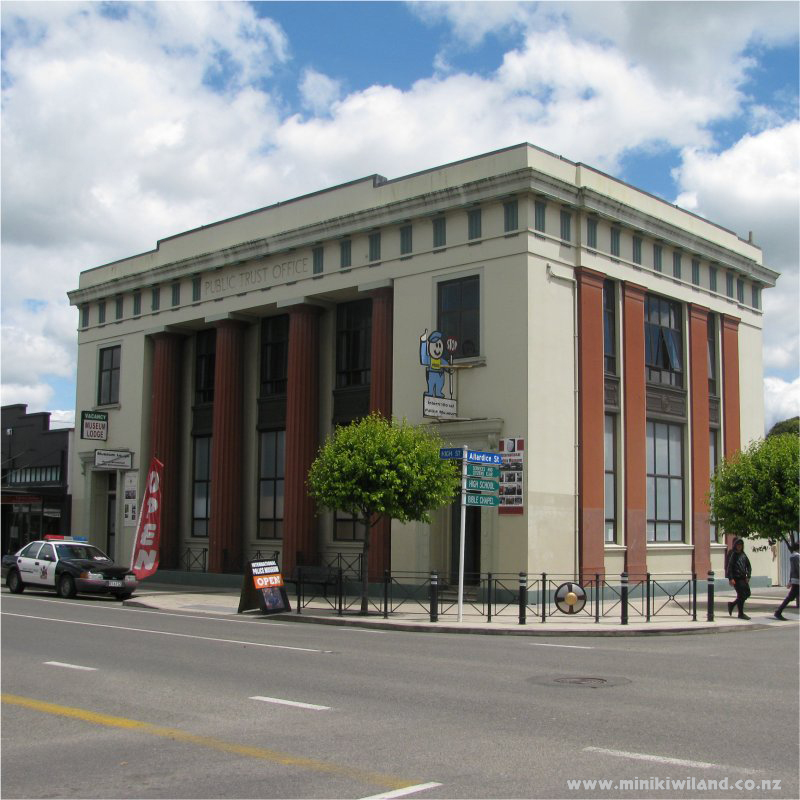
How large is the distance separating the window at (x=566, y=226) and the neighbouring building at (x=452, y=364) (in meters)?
0.08

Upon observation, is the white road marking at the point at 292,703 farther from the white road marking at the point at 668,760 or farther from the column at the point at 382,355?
the column at the point at 382,355

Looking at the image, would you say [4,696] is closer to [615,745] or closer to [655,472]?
[615,745]

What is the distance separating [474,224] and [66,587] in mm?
14627

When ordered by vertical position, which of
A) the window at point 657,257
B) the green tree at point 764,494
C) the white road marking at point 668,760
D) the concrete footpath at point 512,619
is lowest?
the concrete footpath at point 512,619

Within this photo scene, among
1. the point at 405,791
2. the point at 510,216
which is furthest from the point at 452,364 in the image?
the point at 405,791

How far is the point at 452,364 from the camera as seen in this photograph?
84.3 ft

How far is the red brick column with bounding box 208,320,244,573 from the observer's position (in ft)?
106

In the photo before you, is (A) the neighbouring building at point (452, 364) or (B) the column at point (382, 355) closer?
(A) the neighbouring building at point (452, 364)

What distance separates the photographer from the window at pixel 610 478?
26594mm

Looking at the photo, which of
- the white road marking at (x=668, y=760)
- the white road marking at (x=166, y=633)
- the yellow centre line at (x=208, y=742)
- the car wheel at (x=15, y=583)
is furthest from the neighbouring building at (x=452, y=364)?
the white road marking at (x=668, y=760)

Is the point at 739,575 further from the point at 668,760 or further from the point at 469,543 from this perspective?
the point at 668,760

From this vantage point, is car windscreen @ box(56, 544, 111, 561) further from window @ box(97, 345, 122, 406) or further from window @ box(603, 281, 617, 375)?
window @ box(603, 281, 617, 375)

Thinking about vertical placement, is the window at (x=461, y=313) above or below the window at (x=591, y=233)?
below

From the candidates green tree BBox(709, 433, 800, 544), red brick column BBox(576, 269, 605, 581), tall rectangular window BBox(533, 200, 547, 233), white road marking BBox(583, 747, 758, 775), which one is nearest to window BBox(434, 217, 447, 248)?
tall rectangular window BBox(533, 200, 547, 233)
